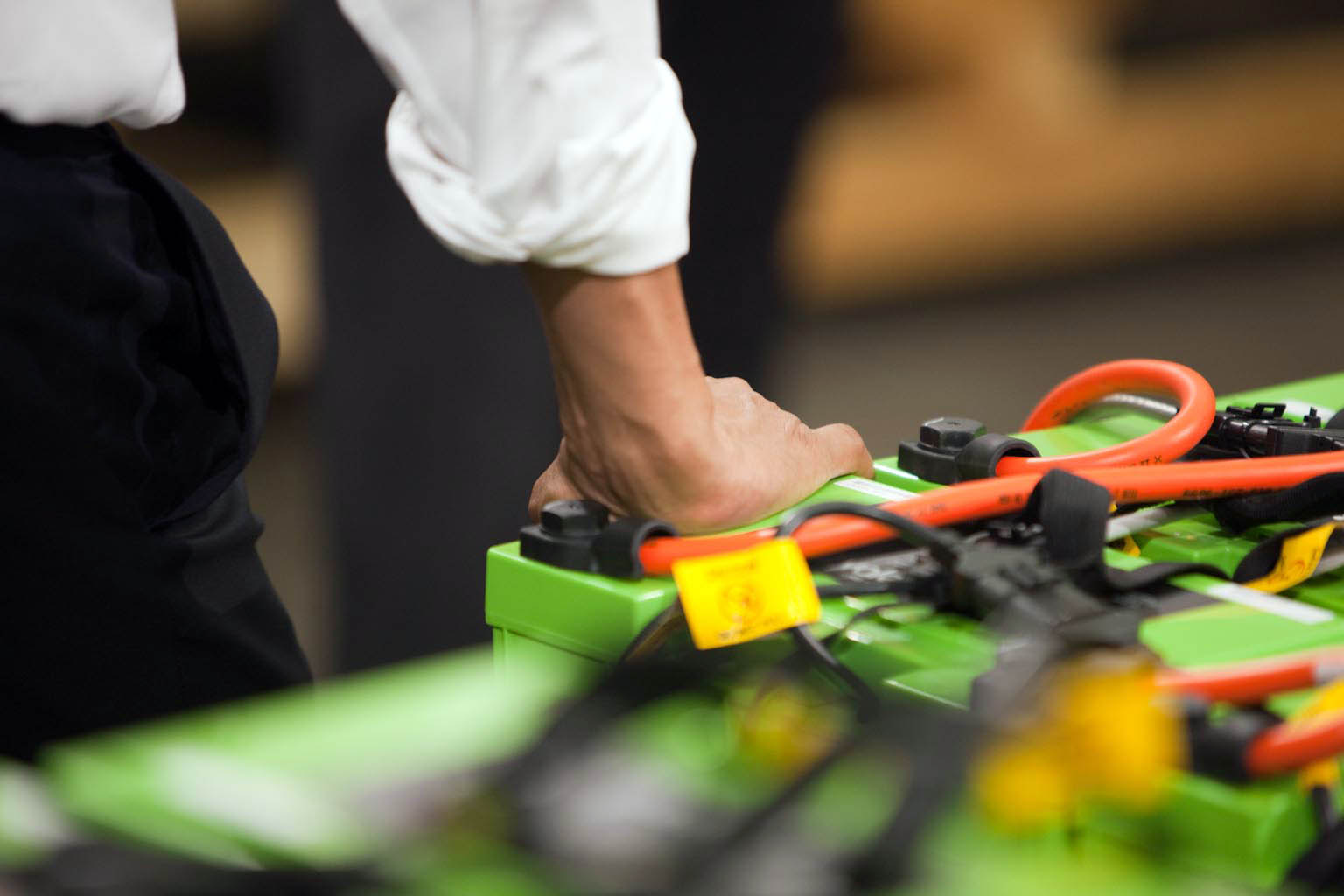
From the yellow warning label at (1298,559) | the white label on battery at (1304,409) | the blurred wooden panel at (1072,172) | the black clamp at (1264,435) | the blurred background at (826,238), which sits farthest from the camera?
the blurred wooden panel at (1072,172)

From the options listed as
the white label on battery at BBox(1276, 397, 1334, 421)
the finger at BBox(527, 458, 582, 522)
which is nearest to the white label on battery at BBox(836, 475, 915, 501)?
the finger at BBox(527, 458, 582, 522)

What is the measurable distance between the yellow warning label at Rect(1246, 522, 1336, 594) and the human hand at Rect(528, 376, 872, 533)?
0.19 m

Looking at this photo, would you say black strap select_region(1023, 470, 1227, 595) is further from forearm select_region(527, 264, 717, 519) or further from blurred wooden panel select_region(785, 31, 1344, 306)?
blurred wooden panel select_region(785, 31, 1344, 306)

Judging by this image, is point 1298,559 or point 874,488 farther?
point 874,488

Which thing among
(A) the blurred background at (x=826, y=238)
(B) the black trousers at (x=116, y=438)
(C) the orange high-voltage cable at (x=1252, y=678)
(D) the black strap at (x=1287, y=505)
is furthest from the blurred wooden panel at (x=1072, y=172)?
(C) the orange high-voltage cable at (x=1252, y=678)

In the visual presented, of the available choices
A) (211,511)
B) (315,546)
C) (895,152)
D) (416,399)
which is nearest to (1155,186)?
(895,152)

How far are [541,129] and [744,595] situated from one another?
0.67ft

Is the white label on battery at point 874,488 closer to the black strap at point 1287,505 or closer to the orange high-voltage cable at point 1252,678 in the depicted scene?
the black strap at point 1287,505

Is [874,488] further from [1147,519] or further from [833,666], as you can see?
[833,666]

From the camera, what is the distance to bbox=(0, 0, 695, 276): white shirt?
23.5 inches

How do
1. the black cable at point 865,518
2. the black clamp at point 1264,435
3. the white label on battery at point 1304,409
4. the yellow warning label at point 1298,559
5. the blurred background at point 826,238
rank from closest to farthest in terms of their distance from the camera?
the black cable at point 865,518 < the yellow warning label at point 1298,559 < the black clamp at point 1264,435 < the white label on battery at point 1304,409 < the blurred background at point 826,238

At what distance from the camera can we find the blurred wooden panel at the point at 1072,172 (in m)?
3.01

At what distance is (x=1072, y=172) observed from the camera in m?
3.24

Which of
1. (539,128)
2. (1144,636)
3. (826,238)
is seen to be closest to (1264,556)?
(1144,636)
